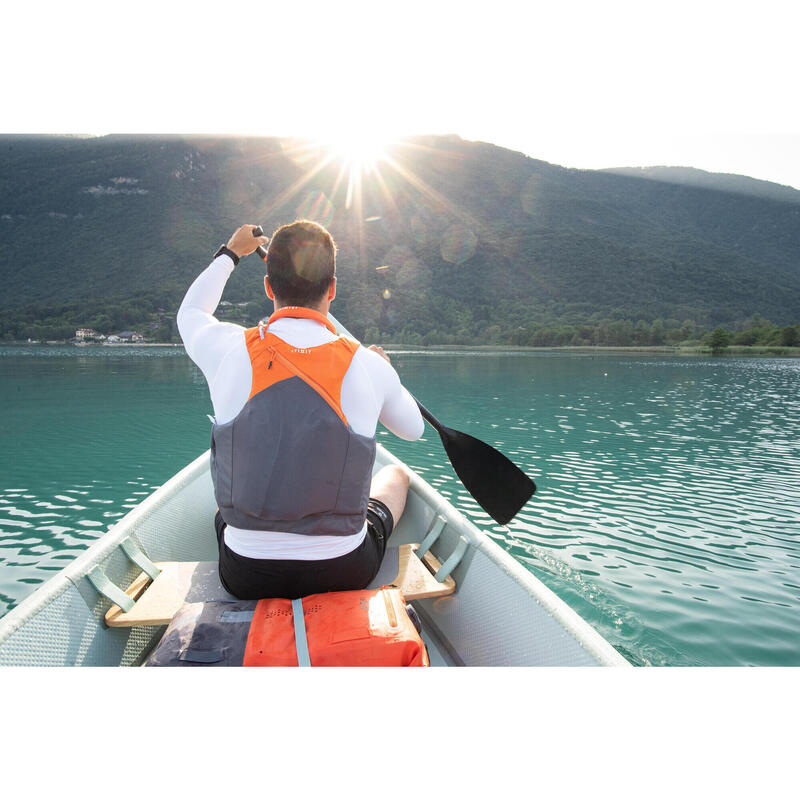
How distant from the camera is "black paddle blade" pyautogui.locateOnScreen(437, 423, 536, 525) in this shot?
11.0ft

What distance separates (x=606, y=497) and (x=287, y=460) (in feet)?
19.5

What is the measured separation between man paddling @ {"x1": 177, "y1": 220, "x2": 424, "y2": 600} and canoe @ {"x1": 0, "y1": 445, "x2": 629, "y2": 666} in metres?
0.64

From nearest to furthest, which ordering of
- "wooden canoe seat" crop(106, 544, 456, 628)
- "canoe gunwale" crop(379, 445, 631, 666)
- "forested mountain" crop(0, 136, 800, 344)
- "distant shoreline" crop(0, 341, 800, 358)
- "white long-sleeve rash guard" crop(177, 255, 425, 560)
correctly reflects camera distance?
"canoe gunwale" crop(379, 445, 631, 666) → "white long-sleeve rash guard" crop(177, 255, 425, 560) → "wooden canoe seat" crop(106, 544, 456, 628) → "distant shoreline" crop(0, 341, 800, 358) → "forested mountain" crop(0, 136, 800, 344)

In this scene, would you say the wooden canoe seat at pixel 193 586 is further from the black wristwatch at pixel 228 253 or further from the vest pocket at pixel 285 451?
the black wristwatch at pixel 228 253

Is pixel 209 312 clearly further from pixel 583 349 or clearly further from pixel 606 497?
pixel 583 349

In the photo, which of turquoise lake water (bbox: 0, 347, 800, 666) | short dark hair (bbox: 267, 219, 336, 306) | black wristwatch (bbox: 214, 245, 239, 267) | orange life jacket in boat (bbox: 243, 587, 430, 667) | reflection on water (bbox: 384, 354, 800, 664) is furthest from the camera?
turquoise lake water (bbox: 0, 347, 800, 666)

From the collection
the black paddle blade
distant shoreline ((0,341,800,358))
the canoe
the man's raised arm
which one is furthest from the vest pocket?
distant shoreline ((0,341,800,358))

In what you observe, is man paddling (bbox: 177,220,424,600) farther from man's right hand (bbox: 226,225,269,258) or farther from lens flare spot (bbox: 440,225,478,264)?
lens flare spot (bbox: 440,225,478,264)

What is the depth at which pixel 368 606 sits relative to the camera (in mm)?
1722

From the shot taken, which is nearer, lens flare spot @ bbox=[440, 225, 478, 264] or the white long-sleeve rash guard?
the white long-sleeve rash guard

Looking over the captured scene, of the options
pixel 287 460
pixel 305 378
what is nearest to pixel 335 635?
pixel 287 460

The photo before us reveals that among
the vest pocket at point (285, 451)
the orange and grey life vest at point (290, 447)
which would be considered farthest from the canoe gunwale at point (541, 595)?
the vest pocket at point (285, 451)

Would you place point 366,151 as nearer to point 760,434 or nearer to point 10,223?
point 10,223
